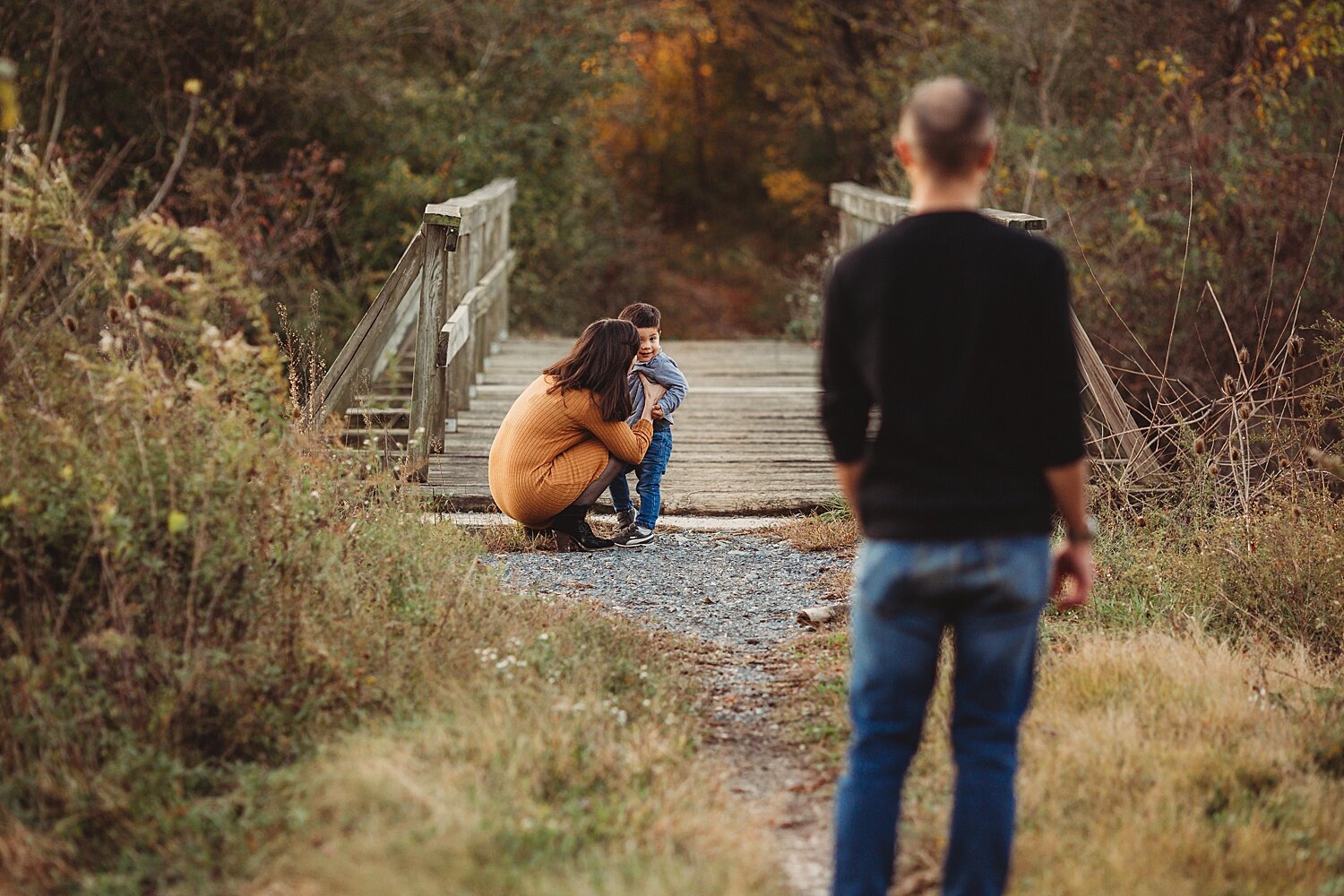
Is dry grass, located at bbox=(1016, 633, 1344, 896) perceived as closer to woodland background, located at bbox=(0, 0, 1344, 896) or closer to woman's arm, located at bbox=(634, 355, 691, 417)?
woodland background, located at bbox=(0, 0, 1344, 896)

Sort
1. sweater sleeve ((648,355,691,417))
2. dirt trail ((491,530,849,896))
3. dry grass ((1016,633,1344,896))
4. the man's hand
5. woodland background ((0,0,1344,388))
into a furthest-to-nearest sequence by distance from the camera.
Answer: woodland background ((0,0,1344,388)), sweater sleeve ((648,355,691,417)), dirt trail ((491,530,849,896)), dry grass ((1016,633,1344,896)), the man's hand

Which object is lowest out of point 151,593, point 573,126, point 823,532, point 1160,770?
point 823,532

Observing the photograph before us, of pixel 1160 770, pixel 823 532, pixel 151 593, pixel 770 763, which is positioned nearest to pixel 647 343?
pixel 823 532

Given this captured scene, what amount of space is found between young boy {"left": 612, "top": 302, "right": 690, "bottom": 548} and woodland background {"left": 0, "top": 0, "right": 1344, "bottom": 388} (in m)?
3.53

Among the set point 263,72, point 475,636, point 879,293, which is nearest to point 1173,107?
point 263,72

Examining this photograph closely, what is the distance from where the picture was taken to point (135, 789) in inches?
126

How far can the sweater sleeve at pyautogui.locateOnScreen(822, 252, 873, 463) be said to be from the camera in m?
2.59

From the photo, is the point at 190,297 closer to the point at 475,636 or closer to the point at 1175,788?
the point at 475,636

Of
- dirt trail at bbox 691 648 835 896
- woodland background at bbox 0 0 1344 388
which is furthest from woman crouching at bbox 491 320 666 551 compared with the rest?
woodland background at bbox 0 0 1344 388

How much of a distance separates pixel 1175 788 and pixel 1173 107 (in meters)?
9.92

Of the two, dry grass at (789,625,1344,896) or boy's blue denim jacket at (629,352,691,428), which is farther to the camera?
boy's blue denim jacket at (629,352,691,428)

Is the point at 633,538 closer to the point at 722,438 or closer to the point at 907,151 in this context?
the point at 722,438

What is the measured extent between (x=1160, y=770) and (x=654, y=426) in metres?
3.70

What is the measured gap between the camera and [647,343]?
6.48m
